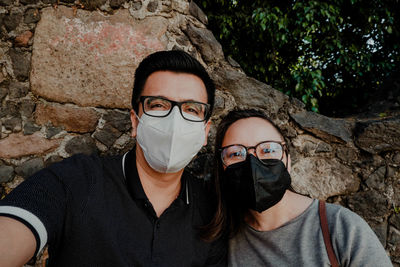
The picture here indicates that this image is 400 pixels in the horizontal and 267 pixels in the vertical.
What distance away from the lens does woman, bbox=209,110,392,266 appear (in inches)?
49.6

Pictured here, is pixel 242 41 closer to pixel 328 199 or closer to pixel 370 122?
pixel 370 122

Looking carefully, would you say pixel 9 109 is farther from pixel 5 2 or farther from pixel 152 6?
pixel 152 6

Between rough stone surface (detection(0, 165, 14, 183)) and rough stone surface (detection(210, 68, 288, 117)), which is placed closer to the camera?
rough stone surface (detection(0, 165, 14, 183))

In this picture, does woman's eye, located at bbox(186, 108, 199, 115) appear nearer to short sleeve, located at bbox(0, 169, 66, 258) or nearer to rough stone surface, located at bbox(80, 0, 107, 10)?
short sleeve, located at bbox(0, 169, 66, 258)

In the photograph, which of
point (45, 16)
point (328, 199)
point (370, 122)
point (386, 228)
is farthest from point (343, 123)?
point (45, 16)

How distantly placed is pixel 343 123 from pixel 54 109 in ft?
8.56

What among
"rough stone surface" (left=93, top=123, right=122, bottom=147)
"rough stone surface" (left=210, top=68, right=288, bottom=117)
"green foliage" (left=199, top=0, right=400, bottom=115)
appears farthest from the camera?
"green foliage" (left=199, top=0, right=400, bottom=115)

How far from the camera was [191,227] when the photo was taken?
1.50 meters

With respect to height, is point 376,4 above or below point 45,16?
above

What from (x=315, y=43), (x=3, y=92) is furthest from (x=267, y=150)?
(x=315, y=43)

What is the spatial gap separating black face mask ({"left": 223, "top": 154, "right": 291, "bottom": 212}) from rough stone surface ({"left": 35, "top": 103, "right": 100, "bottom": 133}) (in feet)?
4.21

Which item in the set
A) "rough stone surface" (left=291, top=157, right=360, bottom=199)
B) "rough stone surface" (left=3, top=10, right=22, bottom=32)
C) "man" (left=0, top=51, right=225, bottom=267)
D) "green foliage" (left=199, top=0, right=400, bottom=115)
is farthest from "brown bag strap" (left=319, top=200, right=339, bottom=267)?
"rough stone surface" (left=3, top=10, right=22, bottom=32)

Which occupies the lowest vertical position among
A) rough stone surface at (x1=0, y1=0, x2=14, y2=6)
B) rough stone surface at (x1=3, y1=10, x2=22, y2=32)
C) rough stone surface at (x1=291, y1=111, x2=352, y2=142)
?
rough stone surface at (x1=291, y1=111, x2=352, y2=142)

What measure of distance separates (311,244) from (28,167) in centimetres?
207
